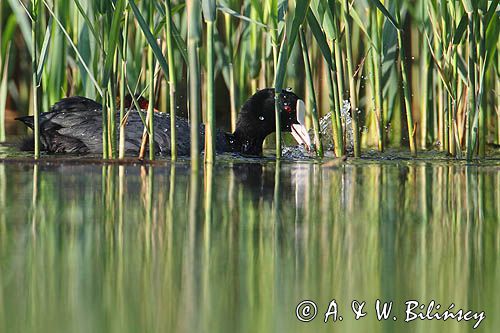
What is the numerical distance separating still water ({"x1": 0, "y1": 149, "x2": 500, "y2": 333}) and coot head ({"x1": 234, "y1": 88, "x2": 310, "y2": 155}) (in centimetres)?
258

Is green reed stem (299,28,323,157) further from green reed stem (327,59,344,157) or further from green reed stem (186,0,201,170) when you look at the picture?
green reed stem (186,0,201,170)

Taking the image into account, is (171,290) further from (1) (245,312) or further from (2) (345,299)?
(2) (345,299)

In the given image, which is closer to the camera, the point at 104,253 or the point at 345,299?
the point at 345,299

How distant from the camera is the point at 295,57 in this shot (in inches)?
288

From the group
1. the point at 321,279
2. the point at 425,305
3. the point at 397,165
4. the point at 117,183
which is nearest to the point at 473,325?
the point at 425,305

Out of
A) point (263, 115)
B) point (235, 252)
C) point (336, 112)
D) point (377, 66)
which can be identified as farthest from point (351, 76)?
point (235, 252)

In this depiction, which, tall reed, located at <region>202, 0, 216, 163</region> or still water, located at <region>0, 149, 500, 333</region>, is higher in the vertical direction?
tall reed, located at <region>202, 0, 216, 163</region>

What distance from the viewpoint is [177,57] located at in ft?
24.6

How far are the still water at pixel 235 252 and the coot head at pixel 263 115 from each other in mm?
2582

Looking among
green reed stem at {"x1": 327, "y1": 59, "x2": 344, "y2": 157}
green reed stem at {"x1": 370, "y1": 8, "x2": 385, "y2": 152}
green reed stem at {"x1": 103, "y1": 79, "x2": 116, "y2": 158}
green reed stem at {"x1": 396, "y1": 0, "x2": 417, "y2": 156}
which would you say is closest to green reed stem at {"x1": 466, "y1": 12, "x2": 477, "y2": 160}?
green reed stem at {"x1": 396, "y1": 0, "x2": 417, "y2": 156}

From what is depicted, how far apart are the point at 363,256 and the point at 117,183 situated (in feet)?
5.69

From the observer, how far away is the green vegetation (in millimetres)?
4578

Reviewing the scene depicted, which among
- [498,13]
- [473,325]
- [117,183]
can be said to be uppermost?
[498,13]

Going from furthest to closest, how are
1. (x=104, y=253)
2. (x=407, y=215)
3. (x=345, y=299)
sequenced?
(x=407, y=215), (x=104, y=253), (x=345, y=299)
